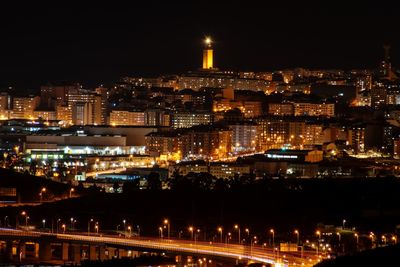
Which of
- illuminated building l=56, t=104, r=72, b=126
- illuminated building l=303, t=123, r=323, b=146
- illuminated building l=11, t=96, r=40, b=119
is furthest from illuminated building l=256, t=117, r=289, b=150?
illuminated building l=11, t=96, r=40, b=119

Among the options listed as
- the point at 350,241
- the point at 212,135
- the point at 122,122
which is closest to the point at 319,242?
the point at 350,241

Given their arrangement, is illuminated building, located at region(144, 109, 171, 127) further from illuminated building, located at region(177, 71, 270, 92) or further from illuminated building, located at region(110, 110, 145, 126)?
illuminated building, located at region(177, 71, 270, 92)

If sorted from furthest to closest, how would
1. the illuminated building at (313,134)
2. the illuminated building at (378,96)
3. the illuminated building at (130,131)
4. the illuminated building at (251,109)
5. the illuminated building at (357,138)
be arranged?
the illuminated building at (378,96), the illuminated building at (251,109), the illuminated building at (313,134), the illuminated building at (130,131), the illuminated building at (357,138)

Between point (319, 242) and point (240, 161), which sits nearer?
point (319, 242)

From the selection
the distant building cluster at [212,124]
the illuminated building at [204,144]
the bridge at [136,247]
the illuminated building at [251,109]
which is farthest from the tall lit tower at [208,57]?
the bridge at [136,247]

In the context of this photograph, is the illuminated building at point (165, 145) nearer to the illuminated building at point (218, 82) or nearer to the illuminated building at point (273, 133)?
the illuminated building at point (273, 133)

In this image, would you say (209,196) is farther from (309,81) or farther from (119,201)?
(309,81)

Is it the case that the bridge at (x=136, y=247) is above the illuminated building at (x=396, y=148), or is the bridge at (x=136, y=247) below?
below
